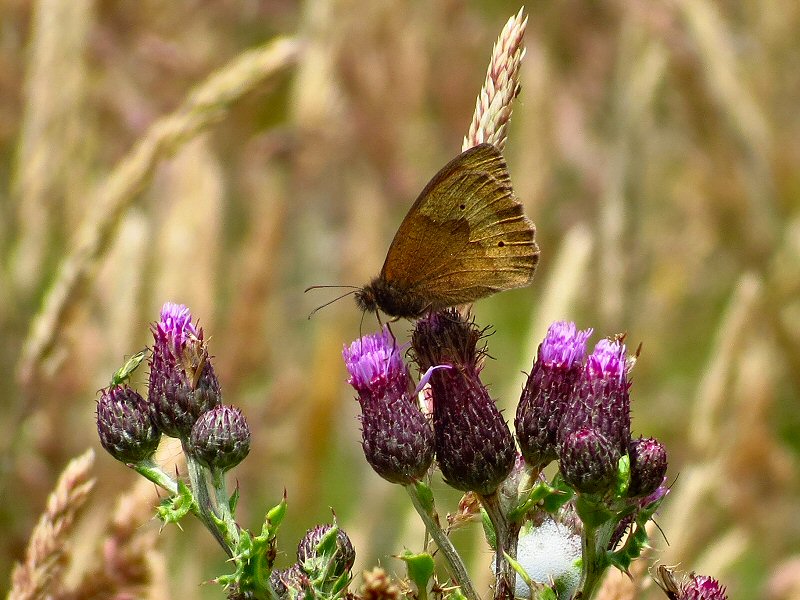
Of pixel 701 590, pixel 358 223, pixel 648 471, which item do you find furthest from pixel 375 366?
pixel 358 223

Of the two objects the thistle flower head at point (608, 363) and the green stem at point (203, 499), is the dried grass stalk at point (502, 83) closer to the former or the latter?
the thistle flower head at point (608, 363)

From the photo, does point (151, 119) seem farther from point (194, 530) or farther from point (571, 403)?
point (571, 403)

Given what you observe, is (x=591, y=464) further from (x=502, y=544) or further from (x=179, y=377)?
(x=179, y=377)

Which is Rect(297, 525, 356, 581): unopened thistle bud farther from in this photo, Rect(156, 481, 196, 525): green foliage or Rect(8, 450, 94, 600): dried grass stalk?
Rect(8, 450, 94, 600): dried grass stalk

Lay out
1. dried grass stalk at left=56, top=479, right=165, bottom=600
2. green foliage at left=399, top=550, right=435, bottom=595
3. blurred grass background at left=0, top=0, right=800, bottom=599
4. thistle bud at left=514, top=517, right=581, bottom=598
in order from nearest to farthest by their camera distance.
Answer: green foliage at left=399, top=550, right=435, bottom=595 < thistle bud at left=514, top=517, right=581, bottom=598 < dried grass stalk at left=56, top=479, right=165, bottom=600 < blurred grass background at left=0, top=0, right=800, bottom=599

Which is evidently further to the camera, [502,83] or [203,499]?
[502,83]

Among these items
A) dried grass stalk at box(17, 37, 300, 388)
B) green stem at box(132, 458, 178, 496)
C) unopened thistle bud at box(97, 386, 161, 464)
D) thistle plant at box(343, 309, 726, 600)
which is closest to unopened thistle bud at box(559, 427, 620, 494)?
thistle plant at box(343, 309, 726, 600)

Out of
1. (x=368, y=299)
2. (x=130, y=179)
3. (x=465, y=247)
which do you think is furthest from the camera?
(x=130, y=179)

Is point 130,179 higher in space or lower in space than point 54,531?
higher
